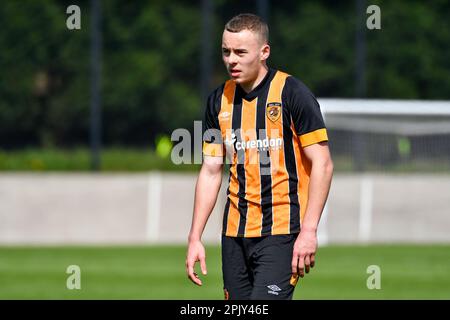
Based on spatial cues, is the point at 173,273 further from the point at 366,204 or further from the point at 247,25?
the point at 247,25

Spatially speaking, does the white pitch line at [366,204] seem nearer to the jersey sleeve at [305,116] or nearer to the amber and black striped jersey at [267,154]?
the amber and black striped jersey at [267,154]

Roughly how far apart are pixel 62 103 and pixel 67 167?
132 cm

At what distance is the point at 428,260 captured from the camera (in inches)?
587

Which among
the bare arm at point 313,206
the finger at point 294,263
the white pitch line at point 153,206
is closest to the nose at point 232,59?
the bare arm at point 313,206

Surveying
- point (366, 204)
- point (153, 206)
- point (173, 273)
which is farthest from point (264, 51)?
point (366, 204)

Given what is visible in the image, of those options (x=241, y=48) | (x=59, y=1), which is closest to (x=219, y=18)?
(x=59, y=1)

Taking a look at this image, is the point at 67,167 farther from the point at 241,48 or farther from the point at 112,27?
the point at 241,48

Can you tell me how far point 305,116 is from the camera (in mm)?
5758

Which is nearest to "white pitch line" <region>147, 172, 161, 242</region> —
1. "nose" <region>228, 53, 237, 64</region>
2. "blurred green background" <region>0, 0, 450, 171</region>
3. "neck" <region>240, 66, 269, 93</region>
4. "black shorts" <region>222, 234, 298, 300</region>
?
"blurred green background" <region>0, 0, 450, 171</region>

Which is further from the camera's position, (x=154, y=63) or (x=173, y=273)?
(x=154, y=63)

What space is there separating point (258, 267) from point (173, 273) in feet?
25.2

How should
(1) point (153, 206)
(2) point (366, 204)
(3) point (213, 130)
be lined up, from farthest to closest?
(2) point (366, 204) < (1) point (153, 206) < (3) point (213, 130)

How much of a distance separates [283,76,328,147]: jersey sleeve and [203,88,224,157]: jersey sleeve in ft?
1.41

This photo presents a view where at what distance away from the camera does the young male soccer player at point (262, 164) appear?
5.73 m
